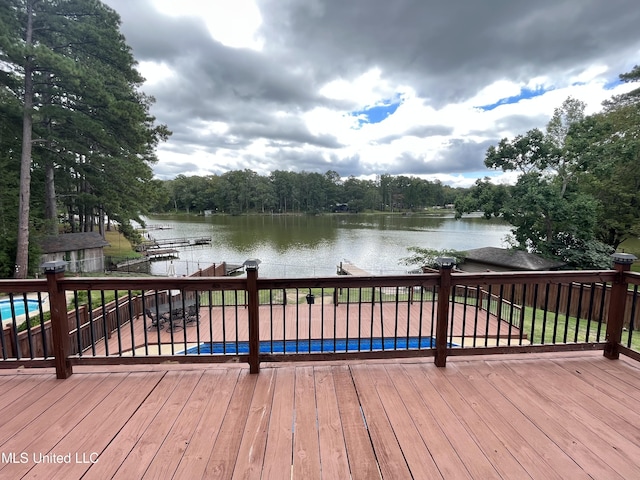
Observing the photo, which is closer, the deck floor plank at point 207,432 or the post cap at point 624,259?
the deck floor plank at point 207,432

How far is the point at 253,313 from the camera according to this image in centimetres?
246

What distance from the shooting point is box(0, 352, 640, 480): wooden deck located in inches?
61.4

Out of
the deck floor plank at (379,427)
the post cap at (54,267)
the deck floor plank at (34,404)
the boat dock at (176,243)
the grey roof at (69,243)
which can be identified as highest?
the post cap at (54,267)

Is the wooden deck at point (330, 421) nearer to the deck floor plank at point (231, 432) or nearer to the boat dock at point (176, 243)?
the deck floor plank at point (231, 432)

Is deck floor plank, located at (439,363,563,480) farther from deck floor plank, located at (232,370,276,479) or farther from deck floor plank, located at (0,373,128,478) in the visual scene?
deck floor plank, located at (0,373,128,478)

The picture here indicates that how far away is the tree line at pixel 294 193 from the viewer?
2793 inches

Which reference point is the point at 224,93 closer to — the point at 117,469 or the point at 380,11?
the point at 380,11

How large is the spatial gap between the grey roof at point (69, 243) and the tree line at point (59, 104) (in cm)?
168

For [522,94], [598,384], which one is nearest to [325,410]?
[598,384]

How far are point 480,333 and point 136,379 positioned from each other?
7.49 meters

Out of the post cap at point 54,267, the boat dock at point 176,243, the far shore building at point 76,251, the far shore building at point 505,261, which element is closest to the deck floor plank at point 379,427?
the post cap at point 54,267

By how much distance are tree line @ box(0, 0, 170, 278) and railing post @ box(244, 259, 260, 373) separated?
1241 centimetres

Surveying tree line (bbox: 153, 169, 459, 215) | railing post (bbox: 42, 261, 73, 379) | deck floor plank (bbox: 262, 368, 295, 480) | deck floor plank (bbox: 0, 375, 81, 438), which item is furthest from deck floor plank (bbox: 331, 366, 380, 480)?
tree line (bbox: 153, 169, 459, 215)

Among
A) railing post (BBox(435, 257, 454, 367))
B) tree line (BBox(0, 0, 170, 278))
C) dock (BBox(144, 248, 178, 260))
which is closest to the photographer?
railing post (BBox(435, 257, 454, 367))
